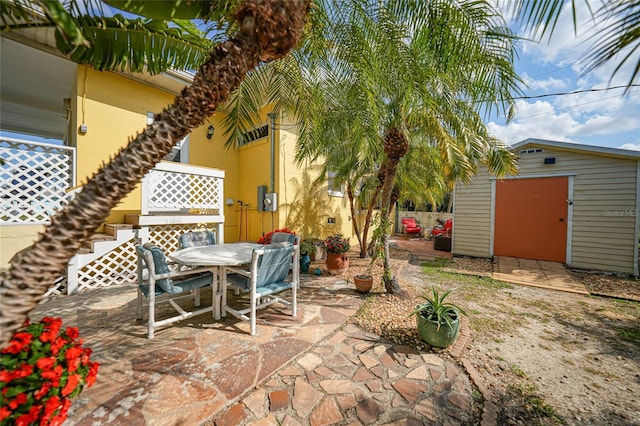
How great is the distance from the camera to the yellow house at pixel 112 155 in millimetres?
4688

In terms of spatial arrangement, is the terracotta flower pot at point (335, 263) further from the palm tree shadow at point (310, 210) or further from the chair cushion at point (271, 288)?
the chair cushion at point (271, 288)

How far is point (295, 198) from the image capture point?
8406 millimetres

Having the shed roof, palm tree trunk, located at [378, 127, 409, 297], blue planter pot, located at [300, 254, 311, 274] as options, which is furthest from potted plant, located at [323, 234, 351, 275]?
the shed roof

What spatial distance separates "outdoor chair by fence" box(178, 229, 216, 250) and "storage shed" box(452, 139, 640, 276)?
748cm

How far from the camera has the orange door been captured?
7.93 meters

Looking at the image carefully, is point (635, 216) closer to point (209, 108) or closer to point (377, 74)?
point (377, 74)

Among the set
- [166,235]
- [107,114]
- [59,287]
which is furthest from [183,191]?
[59,287]

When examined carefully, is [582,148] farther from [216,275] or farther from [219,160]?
[219,160]

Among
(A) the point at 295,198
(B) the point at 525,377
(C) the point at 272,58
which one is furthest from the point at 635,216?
(C) the point at 272,58

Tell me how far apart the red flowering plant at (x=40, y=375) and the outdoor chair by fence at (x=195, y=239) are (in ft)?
10.1

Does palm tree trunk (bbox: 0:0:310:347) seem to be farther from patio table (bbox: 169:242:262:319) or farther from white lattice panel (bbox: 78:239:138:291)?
white lattice panel (bbox: 78:239:138:291)

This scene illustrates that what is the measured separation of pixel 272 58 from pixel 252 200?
6.83 meters

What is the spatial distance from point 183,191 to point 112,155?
267cm

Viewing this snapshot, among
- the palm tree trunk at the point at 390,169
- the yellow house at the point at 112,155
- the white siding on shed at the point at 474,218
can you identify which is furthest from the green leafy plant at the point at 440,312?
the white siding on shed at the point at 474,218
